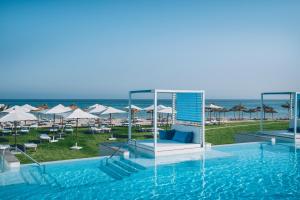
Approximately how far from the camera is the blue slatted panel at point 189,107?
1149 centimetres

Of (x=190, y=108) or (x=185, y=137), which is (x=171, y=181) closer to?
(x=185, y=137)

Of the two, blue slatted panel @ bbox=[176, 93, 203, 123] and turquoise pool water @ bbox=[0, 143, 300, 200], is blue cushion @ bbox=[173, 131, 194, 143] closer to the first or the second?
blue slatted panel @ bbox=[176, 93, 203, 123]

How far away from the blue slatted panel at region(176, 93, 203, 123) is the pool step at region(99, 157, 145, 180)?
348cm

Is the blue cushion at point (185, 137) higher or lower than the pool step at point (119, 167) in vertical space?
higher

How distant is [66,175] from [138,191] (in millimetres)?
2271

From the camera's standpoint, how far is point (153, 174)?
8.22m

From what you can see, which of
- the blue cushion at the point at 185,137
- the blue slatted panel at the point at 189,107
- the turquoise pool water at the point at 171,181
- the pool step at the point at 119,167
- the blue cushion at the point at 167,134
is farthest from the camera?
the blue cushion at the point at 167,134

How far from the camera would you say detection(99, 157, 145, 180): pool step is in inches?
326

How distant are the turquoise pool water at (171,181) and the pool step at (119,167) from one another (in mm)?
195

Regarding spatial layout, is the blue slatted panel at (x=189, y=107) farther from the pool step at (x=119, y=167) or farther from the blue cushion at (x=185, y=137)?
the pool step at (x=119, y=167)

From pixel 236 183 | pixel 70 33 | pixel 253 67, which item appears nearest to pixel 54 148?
pixel 236 183

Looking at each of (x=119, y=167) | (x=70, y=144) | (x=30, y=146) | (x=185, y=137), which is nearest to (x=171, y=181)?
(x=119, y=167)

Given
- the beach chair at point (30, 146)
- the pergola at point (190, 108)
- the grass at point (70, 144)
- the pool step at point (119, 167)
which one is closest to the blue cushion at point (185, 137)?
the pergola at point (190, 108)

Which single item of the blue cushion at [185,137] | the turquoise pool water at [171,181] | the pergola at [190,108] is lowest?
the turquoise pool water at [171,181]
